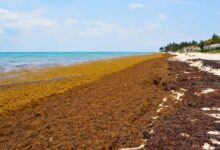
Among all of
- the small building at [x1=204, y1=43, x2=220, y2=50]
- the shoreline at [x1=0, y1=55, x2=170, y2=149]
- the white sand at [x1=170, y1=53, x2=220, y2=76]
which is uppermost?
the small building at [x1=204, y1=43, x2=220, y2=50]

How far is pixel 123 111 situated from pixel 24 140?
3.74 metres

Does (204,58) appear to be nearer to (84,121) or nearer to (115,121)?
(115,121)

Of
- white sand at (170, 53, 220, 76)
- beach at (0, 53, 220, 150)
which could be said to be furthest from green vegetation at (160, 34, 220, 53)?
beach at (0, 53, 220, 150)

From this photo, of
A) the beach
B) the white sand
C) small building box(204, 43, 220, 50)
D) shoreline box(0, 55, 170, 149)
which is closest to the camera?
the beach

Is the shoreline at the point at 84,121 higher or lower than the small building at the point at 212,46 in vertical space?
lower

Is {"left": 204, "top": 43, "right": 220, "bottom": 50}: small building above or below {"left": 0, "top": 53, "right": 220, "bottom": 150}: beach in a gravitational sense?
above

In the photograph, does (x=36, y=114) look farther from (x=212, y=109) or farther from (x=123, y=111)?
(x=212, y=109)

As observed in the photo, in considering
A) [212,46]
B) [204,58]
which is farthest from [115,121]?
[212,46]

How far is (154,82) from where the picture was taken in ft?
55.8

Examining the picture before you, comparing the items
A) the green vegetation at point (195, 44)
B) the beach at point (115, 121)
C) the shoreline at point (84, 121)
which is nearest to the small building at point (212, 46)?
the green vegetation at point (195, 44)

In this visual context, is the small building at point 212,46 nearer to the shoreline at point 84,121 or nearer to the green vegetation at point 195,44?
the green vegetation at point 195,44

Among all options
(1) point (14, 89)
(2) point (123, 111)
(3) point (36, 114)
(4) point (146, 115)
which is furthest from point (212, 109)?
(1) point (14, 89)

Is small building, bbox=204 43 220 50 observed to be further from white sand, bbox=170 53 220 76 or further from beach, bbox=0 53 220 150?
beach, bbox=0 53 220 150

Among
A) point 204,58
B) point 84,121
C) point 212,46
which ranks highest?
point 212,46
